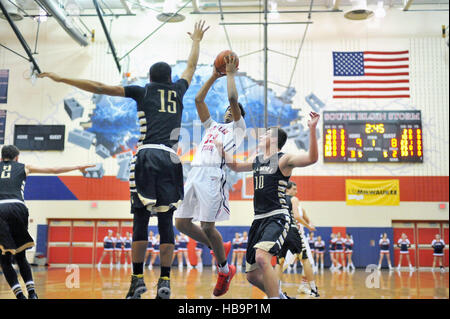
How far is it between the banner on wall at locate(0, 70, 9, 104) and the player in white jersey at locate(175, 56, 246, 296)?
16.3 metres

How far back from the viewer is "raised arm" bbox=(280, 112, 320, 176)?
4.15 m

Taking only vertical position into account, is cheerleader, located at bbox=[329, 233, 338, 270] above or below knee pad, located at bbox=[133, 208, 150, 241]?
below

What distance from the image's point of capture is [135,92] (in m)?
4.16

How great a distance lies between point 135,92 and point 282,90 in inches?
619

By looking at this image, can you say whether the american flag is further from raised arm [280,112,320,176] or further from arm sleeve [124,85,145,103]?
arm sleeve [124,85,145,103]

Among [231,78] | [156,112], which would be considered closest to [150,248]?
[231,78]

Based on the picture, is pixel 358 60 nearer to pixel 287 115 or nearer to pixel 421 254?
pixel 287 115

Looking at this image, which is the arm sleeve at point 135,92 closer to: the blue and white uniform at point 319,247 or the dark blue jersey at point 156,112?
the dark blue jersey at point 156,112

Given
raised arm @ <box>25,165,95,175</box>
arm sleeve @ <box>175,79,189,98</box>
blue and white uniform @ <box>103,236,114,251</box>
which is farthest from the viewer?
blue and white uniform @ <box>103,236,114,251</box>

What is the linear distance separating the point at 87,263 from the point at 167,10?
10896 mm

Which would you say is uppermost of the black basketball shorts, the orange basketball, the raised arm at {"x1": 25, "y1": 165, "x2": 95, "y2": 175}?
the orange basketball

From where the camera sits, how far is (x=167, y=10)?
16734 millimetres

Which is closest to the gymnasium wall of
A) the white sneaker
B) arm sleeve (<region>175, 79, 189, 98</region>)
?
the white sneaker

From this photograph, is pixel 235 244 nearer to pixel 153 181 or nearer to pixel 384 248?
pixel 384 248
